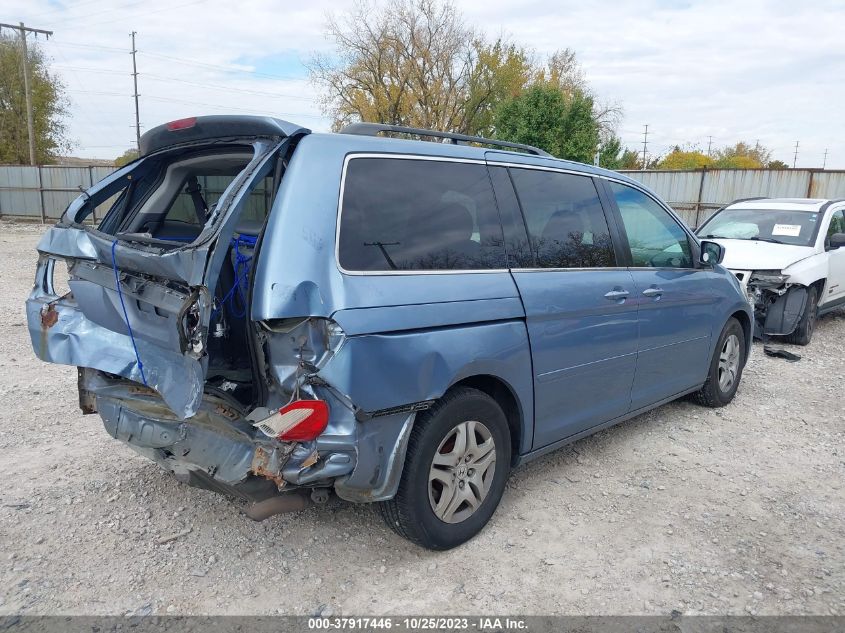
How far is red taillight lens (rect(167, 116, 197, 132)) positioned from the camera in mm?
3035

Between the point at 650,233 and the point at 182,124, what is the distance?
3.08 metres

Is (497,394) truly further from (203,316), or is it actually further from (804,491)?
(804,491)

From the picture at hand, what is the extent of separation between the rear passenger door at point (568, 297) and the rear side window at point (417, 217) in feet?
0.61

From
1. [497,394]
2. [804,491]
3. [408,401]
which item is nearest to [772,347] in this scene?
[804,491]

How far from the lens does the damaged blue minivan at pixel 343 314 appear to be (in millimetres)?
2469

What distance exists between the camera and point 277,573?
289 centimetres

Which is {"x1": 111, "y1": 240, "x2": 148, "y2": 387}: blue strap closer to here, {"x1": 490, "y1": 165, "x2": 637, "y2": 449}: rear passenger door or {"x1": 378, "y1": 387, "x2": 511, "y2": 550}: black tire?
{"x1": 378, "y1": 387, "x2": 511, "y2": 550}: black tire

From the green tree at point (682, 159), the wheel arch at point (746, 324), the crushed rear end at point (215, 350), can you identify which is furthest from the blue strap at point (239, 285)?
the green tree at point (682, 159)

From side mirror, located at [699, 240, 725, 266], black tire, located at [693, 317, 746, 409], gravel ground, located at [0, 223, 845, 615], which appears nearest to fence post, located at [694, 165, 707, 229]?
black tire, located at [693, 317, 746, 409]

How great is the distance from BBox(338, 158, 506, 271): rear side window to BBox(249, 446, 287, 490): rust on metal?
2.69 ft

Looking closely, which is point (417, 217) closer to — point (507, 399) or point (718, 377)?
point (507, 399)

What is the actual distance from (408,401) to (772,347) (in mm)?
6658

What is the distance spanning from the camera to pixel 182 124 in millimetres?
3088

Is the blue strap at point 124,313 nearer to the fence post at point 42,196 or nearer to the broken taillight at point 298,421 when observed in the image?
the broken taillight at point 298,421
